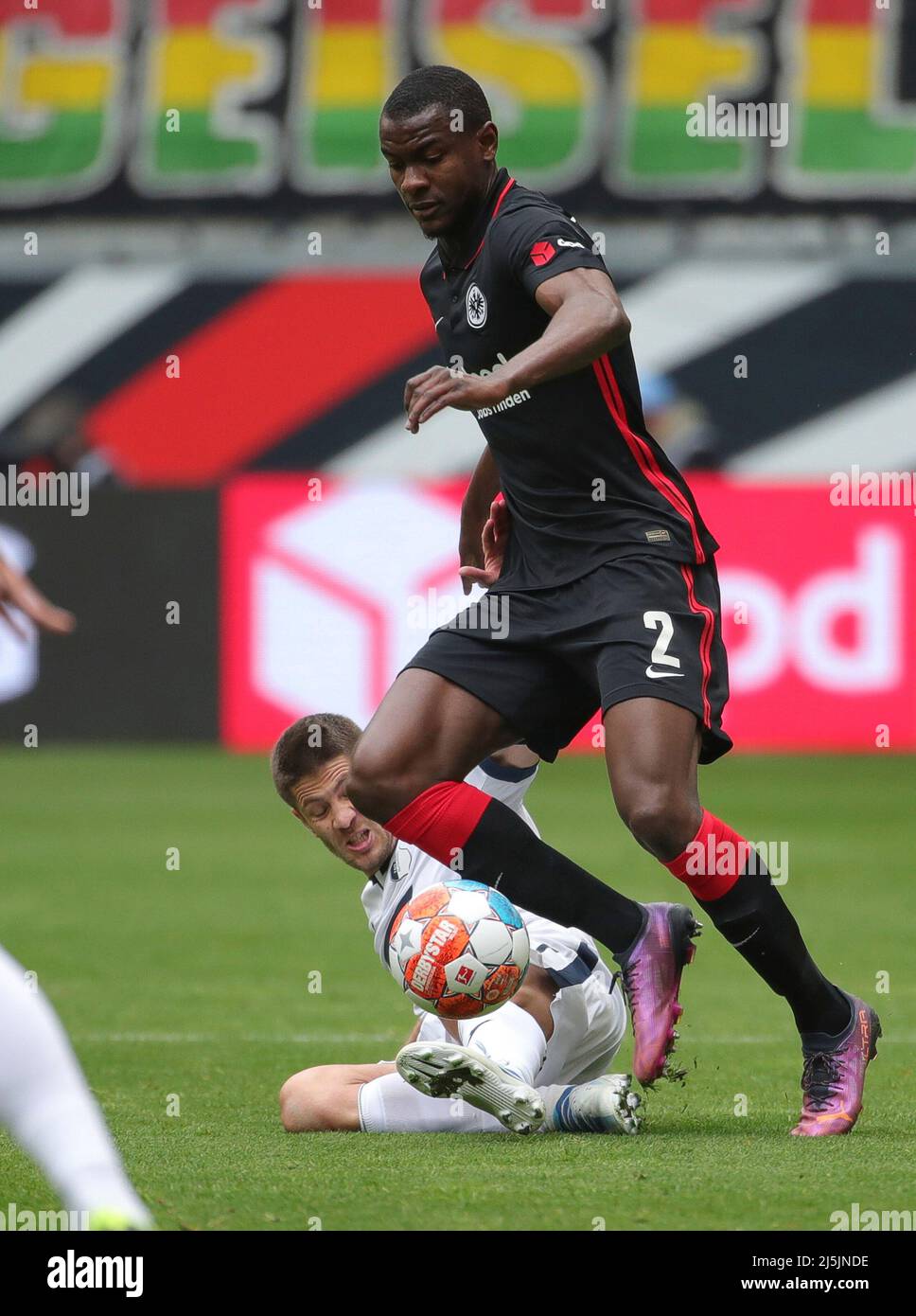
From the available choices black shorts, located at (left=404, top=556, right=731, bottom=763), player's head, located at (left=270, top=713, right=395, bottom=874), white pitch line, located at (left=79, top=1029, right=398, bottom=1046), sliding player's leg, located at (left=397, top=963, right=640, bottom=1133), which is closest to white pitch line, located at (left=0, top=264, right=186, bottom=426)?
white pitch line, located at (left=79, top=1029, right=398, bottom=1046)

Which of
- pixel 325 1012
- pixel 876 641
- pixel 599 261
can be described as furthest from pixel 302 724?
pixel 876 641

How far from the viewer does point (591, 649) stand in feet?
16.5

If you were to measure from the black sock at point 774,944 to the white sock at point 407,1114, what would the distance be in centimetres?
73

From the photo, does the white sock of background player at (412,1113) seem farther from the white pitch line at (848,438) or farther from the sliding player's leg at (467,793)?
the white pitch line at (848,438)

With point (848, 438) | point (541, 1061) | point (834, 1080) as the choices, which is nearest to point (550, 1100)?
point (541, 1061)

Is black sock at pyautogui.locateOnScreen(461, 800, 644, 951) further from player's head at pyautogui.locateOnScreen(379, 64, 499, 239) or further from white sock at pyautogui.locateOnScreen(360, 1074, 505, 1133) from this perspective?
player's head at pyautogui.locateOnScreen(379, 64, 499, 239)

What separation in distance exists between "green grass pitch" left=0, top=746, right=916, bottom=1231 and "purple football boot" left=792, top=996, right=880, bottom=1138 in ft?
0.29

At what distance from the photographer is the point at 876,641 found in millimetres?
13625

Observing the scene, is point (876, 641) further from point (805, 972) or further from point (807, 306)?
point (805, 972)

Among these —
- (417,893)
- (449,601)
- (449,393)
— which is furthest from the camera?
(449,601)

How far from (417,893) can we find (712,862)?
2.61 feet

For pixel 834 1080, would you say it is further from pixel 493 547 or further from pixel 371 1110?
pixel 493 547

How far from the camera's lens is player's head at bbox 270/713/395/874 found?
5387 mm

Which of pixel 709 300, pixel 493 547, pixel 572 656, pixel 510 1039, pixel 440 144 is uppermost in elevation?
pixel 709 300
